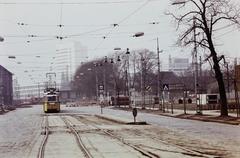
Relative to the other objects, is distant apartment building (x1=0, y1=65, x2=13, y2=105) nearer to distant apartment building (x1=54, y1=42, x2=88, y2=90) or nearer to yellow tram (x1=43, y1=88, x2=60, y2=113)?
distant apartment building (x1=54, y1=42, x2=88, y2=90)

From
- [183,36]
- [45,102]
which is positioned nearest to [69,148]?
[183,36]

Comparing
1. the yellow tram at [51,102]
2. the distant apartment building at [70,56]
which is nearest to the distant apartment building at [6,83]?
the distant apartment building at [70,56]

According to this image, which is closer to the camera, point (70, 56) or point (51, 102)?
point (51, 102)

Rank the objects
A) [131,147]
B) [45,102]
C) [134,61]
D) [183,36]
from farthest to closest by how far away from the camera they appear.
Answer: [134,61], [45,102], [183,36], [131,147]

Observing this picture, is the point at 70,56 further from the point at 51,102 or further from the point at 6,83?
the point at 51,102

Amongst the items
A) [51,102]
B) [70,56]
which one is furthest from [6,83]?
[51,102]

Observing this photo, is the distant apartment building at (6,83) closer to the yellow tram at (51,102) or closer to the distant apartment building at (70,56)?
the distant apartment building at (70,56)

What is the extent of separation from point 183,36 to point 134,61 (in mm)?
78653

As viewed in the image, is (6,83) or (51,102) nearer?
(51,102)

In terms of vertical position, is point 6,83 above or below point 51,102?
above

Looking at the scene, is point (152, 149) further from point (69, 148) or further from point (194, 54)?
point (194, 54)

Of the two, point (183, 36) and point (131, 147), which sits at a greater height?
point (183, 36)

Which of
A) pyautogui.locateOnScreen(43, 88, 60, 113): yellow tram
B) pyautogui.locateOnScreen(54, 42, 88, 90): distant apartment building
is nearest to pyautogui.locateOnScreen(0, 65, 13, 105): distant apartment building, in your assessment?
pyautogui.locateOnScreen(54, 42, 88, 90): distant apartment building

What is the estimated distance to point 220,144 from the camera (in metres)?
23.0
